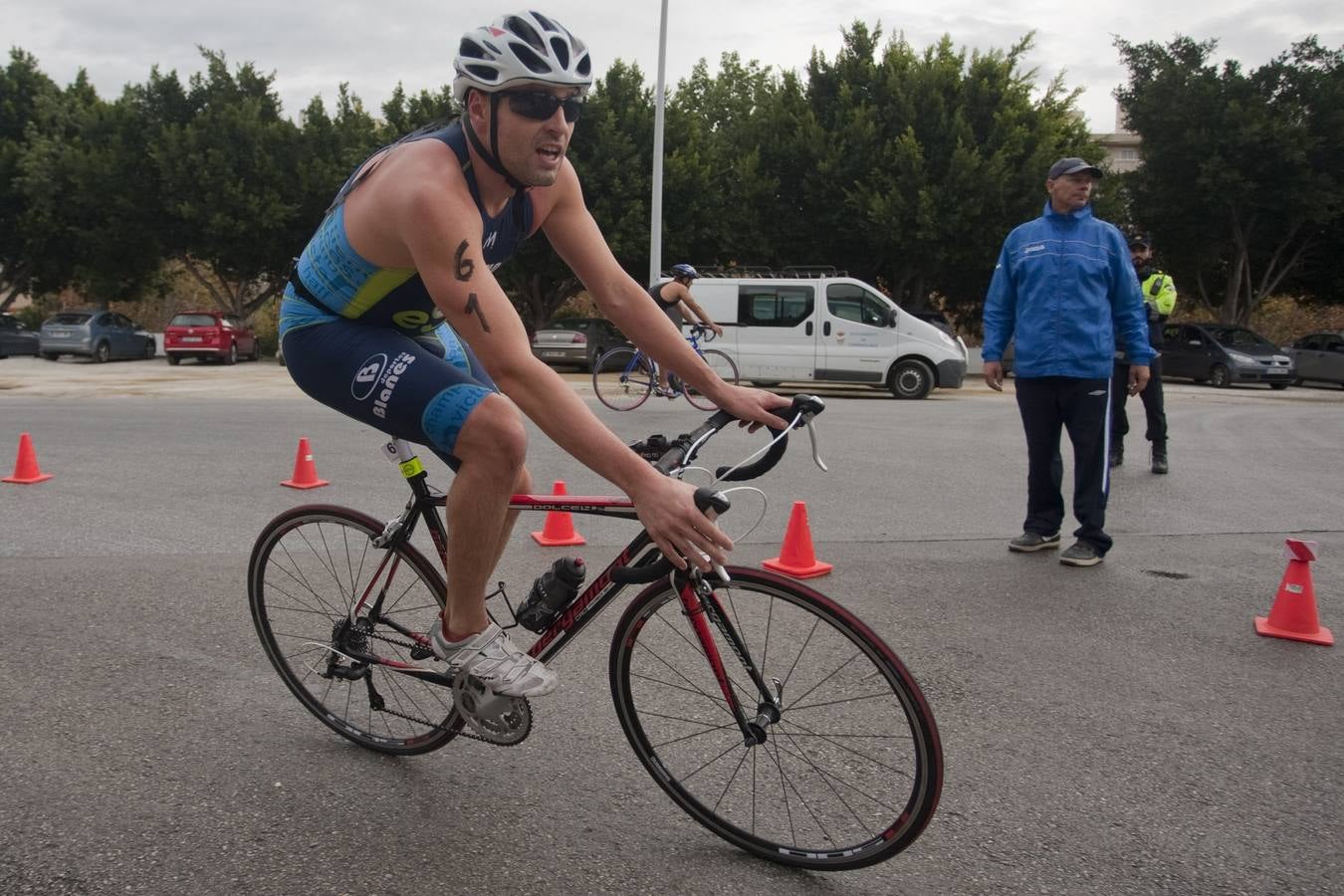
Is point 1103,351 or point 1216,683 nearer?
point 1216,683

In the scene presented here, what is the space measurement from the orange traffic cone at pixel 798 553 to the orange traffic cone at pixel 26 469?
5462 mm

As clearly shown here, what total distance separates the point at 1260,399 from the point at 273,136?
2669cm

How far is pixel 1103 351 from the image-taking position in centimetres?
577

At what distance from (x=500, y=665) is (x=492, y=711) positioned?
0.14 m

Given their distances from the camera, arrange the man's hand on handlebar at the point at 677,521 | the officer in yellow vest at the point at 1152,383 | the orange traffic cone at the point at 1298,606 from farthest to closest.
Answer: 1. the officer in yellow vest at the point at 1152,383
2. the orange traffic cone at the point at 1298,606
3. the man's hand on handlebar at the point at 677,521

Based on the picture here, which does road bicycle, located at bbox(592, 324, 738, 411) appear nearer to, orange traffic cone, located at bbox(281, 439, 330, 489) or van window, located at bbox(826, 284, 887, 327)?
van window, located at bbox(826, 284, 887, 327)

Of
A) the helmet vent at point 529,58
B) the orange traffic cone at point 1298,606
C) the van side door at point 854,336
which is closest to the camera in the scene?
the helmet vent at point 529,58

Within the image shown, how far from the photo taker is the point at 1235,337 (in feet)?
84.5

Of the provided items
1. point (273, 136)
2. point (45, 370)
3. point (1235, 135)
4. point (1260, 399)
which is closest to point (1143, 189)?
point (1235, 135)

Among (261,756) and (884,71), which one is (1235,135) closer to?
(884,71)

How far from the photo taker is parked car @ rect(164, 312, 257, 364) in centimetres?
2769

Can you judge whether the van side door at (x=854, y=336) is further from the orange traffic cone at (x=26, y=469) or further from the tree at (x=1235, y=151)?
the tree at (x=1235, y=151)

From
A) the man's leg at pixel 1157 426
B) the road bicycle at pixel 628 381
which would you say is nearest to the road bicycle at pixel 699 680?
the man's leg at pixel 1157 426

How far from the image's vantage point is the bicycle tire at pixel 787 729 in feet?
7.94
